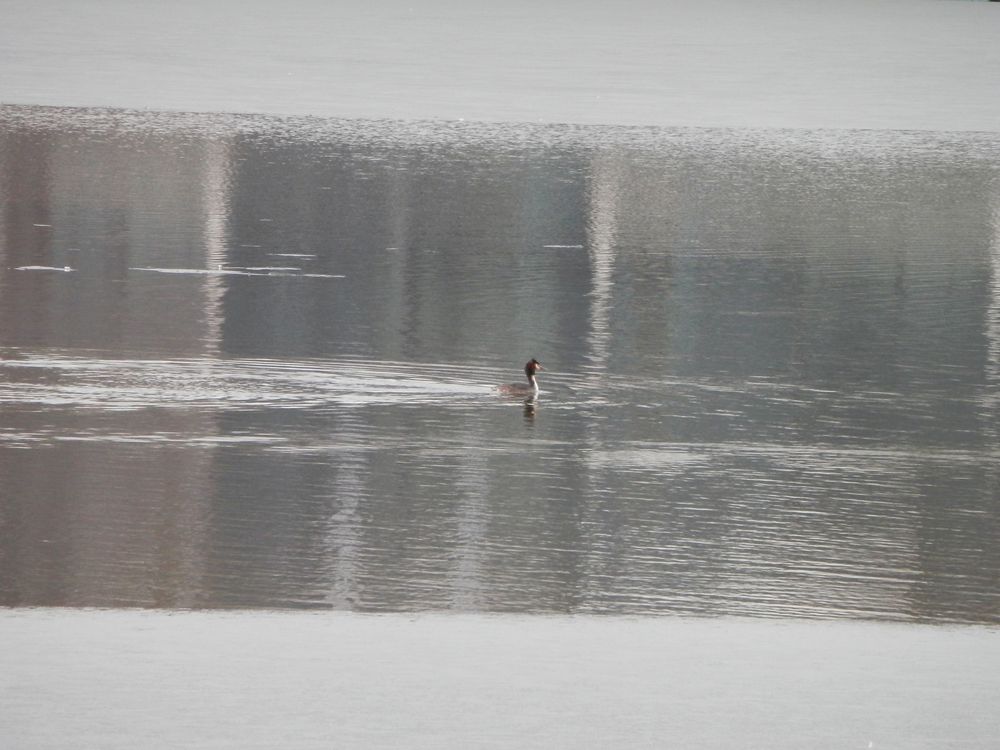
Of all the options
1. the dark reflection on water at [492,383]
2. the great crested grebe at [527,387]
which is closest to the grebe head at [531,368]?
the great crested grebe at [527,387]

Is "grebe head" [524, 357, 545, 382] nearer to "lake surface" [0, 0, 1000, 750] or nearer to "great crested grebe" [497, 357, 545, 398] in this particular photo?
"great crested grebe" [497, 357, 545, 398]

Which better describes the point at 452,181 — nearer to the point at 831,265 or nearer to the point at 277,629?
the point at 831,265

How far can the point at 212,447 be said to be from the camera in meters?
8.02

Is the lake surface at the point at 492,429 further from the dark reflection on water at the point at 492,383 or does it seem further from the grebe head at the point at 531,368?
the grebe head at the point at 531,368

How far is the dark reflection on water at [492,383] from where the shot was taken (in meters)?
6.60

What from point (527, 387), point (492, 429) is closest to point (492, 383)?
point (527, 387)

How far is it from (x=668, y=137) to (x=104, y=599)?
1356 centimetres

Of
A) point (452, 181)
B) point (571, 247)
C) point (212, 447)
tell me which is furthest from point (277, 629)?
point (452, 181)

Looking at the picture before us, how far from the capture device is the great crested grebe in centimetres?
902

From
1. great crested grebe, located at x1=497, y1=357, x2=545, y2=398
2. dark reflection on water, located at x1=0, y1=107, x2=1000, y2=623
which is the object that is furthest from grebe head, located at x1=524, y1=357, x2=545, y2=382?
dark reflection on water, located at x1=0, y1=107, x2=1000, y2=623

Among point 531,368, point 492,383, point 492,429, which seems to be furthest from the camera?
point 492,383

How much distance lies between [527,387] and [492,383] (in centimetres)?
26

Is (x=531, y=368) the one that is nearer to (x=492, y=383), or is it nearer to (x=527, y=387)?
(x=527, y=387)

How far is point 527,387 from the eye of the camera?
908 centimetres
